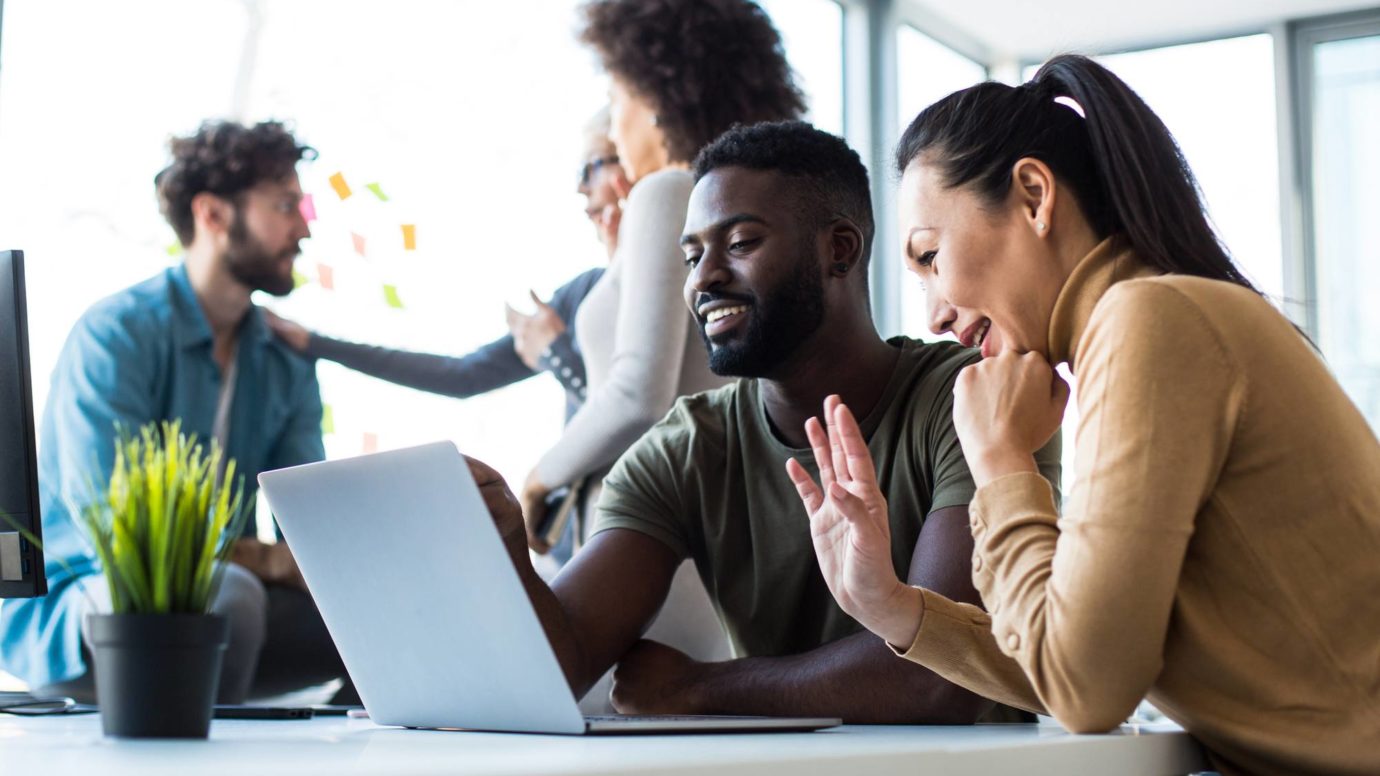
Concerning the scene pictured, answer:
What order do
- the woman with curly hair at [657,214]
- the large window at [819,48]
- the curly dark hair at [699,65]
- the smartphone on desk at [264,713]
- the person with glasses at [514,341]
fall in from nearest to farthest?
the smartphone on desk at [264,713]
the woman with curly hair at [657,214]
the curly dark hair at [699,65]
the person with glasses at [514,341]
the large window at [819,48]

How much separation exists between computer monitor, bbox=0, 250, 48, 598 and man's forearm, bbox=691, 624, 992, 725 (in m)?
0.64

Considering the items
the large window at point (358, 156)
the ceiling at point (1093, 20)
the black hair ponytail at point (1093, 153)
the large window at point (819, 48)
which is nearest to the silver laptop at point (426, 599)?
the black hair ponytail at point (1093, 153)

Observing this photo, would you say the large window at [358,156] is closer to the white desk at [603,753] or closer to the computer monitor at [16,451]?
the computer monitor at [16,451]

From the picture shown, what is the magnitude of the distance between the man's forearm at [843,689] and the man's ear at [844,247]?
0.55 meters

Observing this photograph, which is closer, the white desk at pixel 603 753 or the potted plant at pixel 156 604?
the white desk at pixel 603 753

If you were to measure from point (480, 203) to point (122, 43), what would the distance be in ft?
3.00

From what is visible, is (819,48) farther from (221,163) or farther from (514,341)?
(221,163)

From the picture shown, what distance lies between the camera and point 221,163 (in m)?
3.09

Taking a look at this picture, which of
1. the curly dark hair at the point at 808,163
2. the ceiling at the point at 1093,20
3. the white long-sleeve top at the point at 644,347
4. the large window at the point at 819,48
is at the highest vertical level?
the ceiling at the point at 1093,20

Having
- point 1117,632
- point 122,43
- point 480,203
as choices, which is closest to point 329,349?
point 480,203

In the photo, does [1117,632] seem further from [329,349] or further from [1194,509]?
[329,349]

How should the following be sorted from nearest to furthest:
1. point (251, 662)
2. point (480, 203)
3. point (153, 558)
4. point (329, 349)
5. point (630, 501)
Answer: point (153, 558) → point (630, 501) → point (251, 662) → point (329, 349) → point (480, 203)

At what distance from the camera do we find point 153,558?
3.00 ft

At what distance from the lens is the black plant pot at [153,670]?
91 cm
